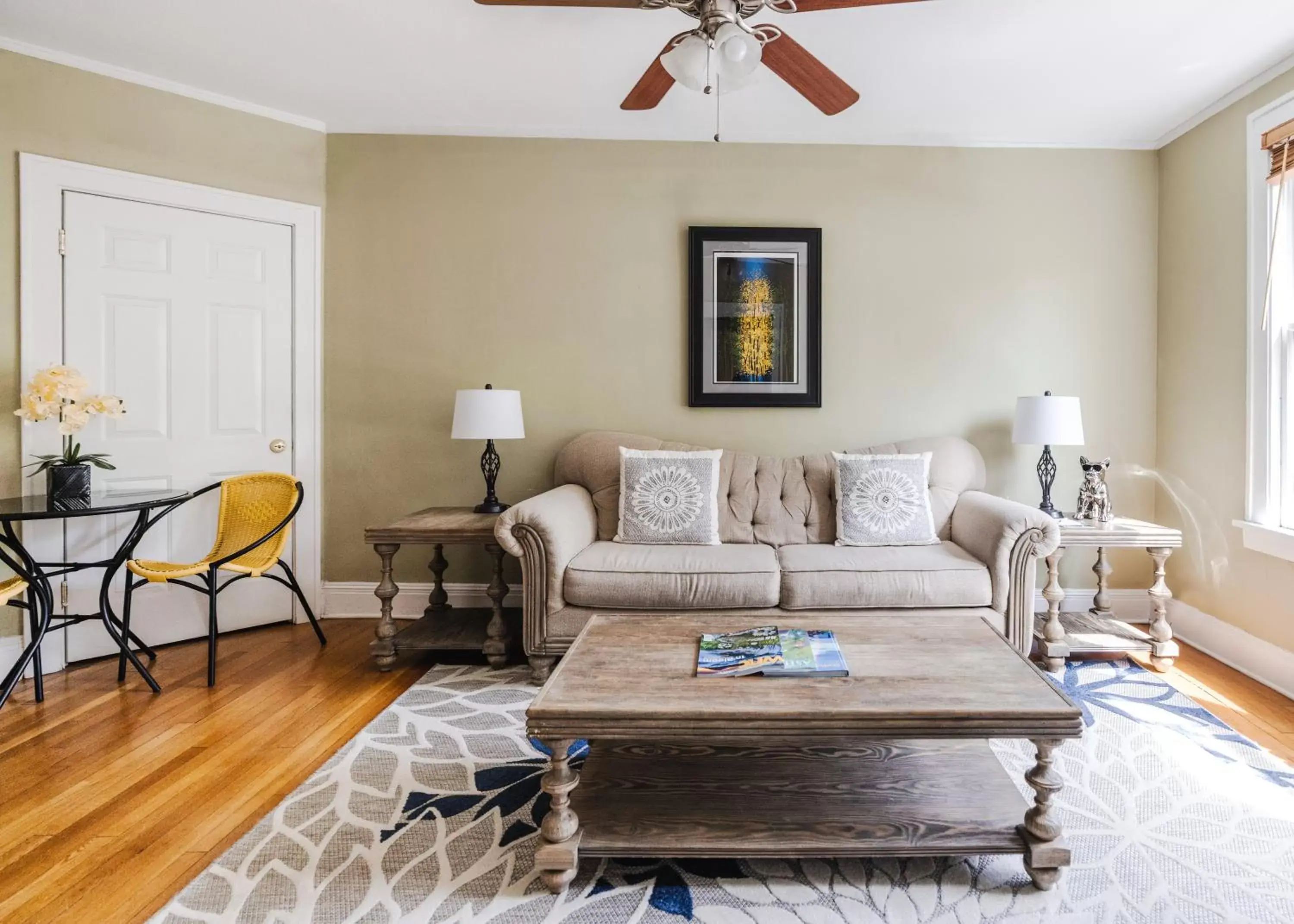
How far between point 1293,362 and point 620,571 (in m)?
2.82

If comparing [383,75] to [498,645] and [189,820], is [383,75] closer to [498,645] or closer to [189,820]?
[498,645]

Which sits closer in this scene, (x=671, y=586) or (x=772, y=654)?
(x=772, y=654)

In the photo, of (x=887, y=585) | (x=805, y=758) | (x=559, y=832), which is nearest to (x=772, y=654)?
(x=805, y=758)

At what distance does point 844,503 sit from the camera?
307 centimetres

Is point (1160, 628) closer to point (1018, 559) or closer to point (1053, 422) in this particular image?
point (1018, 559)

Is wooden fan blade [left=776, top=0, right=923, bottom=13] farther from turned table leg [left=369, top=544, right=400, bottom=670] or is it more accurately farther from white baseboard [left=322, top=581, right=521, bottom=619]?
white baseboard [left=322, top=581, right=521, bottom=619]

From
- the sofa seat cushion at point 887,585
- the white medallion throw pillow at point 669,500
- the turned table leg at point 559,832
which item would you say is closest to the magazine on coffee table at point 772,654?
the turned table leg at point 559,832

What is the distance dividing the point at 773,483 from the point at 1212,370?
203cm

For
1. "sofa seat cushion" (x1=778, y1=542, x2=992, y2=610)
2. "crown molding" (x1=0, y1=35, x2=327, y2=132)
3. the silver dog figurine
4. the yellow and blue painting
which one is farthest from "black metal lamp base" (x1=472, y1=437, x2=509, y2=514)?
the silver dog figurine

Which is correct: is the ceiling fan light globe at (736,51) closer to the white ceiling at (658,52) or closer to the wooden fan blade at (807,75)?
the wooden fan blade at (807,75)

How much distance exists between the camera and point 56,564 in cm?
254

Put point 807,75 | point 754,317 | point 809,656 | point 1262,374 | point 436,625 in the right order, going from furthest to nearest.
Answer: point 754,317, point 436,625, point 1262,374, point 807,75, point 809,656

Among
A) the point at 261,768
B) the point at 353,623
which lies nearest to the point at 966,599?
the point at 261,768

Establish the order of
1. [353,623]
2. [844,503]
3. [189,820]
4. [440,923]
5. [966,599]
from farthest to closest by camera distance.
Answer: [353,623]
[844,503]
[966,599]
[189,820]
[440,923]
